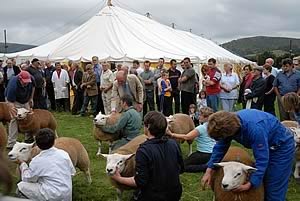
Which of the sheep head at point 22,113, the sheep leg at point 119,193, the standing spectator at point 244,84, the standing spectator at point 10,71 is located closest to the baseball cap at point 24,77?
the sheep head at point 22,113

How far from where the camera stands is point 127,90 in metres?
8.60

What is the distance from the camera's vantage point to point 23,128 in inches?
333

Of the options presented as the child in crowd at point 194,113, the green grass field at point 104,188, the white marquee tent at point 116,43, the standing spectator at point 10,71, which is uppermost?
the white marquee tent at point 116,43

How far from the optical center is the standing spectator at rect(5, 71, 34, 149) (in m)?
8.19

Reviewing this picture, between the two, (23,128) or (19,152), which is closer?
(19,152)

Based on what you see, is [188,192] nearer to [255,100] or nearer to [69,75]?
[255,100]

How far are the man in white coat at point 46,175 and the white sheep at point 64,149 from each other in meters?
0.77

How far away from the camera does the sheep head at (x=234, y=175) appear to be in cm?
379

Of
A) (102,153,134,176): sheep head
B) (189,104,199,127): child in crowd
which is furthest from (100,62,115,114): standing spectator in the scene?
(102,153,134,176): sheep head

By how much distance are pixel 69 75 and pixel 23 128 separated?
7.27 meters

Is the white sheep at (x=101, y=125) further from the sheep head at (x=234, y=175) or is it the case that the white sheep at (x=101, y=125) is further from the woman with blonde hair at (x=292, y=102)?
the sheep head at (x=234, y=175)

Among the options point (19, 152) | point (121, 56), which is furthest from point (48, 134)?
point (121, 56)

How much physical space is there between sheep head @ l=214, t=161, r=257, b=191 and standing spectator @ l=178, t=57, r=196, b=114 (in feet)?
24.5

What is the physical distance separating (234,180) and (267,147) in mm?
415
